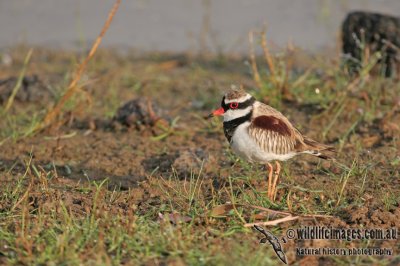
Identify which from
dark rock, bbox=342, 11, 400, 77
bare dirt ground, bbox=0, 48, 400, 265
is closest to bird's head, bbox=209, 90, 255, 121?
bare dirt ground, bbox=0, 48, 400, 265

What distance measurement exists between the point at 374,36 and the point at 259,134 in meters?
3.16

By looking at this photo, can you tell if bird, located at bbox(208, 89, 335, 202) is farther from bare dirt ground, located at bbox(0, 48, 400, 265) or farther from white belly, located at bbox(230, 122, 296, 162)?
bare dirt ground, located at bbox(0, 48, 400, 265)

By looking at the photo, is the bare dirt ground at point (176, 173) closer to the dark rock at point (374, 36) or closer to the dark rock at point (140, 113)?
the dark rock at point (140, 113)

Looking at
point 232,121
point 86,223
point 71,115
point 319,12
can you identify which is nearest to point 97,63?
point 71,115

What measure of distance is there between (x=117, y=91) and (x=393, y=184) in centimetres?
370

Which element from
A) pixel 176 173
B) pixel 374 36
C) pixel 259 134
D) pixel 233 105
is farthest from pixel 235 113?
pixel 374 36

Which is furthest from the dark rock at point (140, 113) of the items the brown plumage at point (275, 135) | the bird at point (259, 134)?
the brown plumage at point (275, 135)

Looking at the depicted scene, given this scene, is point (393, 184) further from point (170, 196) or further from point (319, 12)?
point (319, 12)

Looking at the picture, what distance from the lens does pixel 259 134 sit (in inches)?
209

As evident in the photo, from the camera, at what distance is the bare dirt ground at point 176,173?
4516mm

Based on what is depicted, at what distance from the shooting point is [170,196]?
538cm

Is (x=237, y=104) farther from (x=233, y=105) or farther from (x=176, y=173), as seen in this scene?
(x=176, y=173)

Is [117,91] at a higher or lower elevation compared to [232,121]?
lower

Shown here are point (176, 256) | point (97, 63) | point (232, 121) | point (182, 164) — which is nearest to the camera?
point (176, 256)
